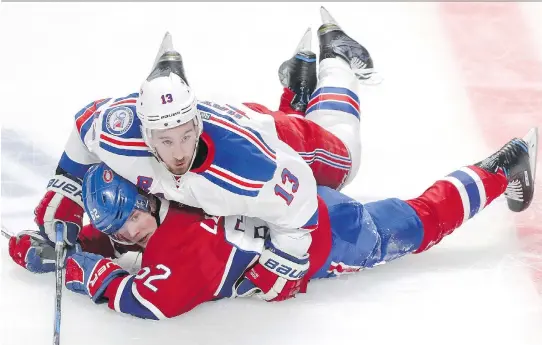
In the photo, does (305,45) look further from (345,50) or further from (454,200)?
(454,200)

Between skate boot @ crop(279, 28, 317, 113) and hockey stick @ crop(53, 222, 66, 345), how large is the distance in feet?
3.48

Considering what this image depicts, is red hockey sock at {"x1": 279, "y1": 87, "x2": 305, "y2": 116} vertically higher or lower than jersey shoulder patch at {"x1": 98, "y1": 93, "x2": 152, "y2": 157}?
lower

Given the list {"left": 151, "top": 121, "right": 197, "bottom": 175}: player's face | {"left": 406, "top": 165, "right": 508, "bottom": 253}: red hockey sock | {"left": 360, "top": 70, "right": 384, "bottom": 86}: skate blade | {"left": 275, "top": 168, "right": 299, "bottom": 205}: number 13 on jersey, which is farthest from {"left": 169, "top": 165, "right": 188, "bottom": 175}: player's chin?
{"left": 360, "top": 70, "right": 384, "bottom": 86}: skate blade

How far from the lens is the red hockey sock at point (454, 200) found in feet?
11.4

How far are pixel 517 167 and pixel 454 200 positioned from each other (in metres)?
0.32

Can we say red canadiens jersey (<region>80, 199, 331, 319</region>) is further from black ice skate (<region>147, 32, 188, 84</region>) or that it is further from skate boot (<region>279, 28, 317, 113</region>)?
skate boot (<region>279, 28, 317, 113</region>)

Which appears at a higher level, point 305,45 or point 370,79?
point 305,45

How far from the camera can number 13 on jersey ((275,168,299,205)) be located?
3.04 meters

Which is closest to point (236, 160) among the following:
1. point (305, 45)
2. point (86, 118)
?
point (86, 118)

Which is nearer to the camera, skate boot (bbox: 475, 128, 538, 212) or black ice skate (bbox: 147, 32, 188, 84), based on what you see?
black ice skate (bbox: 147, 32, 188, 84)

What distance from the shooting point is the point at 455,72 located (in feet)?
15.1

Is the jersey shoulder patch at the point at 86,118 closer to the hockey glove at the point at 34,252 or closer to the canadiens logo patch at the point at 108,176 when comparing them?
the canadiens logo patch at the point at 108,176

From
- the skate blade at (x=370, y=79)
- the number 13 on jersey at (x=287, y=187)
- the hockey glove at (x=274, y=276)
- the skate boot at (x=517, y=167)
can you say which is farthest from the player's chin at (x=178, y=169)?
the skate blade at (x=370, y=79)

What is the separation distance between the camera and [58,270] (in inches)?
129
